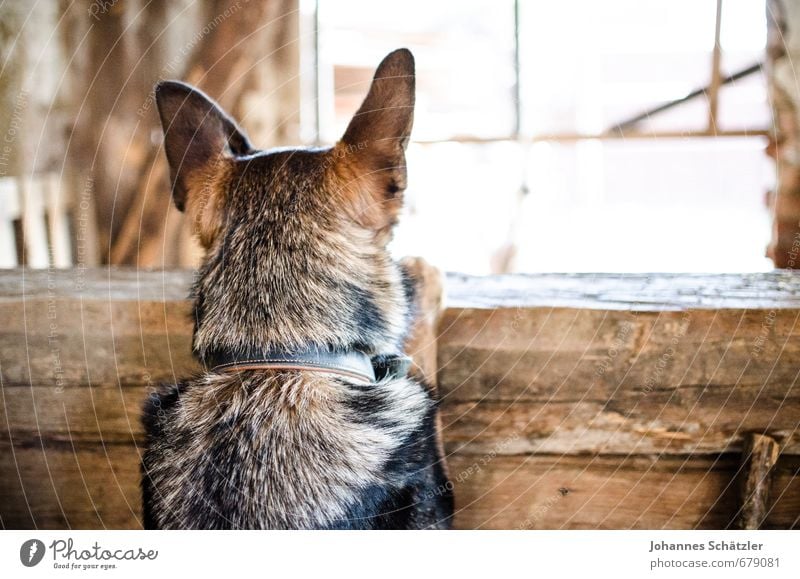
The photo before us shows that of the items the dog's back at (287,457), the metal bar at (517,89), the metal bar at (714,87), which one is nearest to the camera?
the dog's back at (287,457)

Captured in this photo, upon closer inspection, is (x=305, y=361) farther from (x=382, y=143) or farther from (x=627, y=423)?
(x=627, y=423)

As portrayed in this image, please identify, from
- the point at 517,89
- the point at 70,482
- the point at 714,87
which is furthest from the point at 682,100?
the point at 70,482

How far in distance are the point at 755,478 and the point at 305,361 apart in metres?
0.63

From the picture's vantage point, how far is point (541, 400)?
0.87 meters

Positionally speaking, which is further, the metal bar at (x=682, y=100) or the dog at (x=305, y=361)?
the metal bar at (x=682, y=100)

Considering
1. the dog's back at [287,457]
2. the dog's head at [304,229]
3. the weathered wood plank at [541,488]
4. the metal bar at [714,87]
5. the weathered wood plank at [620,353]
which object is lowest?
the weathered wood plank at [541,488]

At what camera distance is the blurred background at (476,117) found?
122 cm

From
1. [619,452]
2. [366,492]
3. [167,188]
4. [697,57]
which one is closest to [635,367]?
[619,452]

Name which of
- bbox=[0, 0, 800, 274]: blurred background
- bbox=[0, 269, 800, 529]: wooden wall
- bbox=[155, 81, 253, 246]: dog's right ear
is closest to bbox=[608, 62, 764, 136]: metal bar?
bbox=[0, 0, 800, 274]: blurred background

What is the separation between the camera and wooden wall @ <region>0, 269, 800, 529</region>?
850 mm

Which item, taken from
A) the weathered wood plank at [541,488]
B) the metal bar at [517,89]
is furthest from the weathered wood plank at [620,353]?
the metal bar at [517,89]

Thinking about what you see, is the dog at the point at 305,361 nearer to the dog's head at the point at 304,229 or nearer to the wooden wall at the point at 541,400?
the dog's head at the point at 304,229

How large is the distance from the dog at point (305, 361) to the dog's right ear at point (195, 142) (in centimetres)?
1
